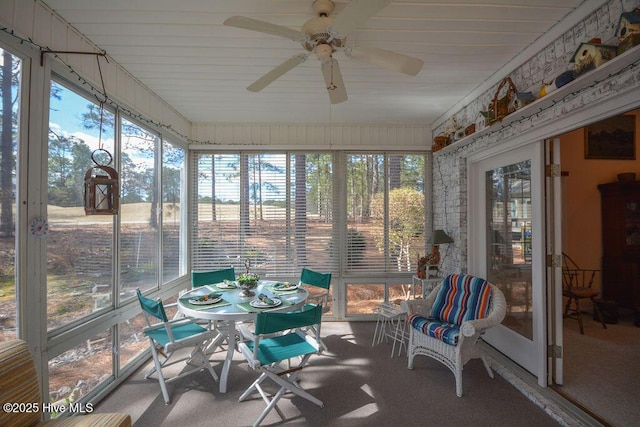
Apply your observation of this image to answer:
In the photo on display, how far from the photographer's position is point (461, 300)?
10.1 ft

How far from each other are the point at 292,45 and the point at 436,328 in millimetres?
2833

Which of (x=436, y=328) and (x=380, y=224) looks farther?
(x=380, y=224)

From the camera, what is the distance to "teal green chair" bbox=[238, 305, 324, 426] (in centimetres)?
218

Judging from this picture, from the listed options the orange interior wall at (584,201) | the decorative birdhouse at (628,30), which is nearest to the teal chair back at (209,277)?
the decorative birdhouse at (628,30)

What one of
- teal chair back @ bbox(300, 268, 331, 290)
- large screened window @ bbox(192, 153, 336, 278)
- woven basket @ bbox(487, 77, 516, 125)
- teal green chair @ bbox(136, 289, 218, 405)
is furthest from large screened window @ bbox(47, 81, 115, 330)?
woven basket @ bbox(487, 77, 516, 125)

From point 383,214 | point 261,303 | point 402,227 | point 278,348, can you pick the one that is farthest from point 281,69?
point 402,227

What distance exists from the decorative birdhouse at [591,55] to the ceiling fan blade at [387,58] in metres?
1.03

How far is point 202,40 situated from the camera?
240cm

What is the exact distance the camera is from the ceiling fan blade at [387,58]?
6.12ft

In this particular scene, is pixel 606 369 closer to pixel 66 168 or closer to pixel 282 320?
pixel 282 320

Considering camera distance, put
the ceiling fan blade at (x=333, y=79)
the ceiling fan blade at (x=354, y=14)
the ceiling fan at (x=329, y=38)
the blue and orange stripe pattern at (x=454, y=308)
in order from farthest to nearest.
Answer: the blue and orange stripe pattern at (x=454, y=308), the ceiling fan blade at (x=333, y=79), the ceiling fan at (x=329, y=38), the ceiling fan blade at (x=354, y=14)

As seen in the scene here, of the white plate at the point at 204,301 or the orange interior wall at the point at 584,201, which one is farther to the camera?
the orange interior wall at the point at 584,201

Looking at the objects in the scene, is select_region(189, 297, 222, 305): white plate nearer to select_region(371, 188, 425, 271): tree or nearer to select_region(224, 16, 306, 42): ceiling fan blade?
select_region(224, 16, 306, 42): ceiling fan blade

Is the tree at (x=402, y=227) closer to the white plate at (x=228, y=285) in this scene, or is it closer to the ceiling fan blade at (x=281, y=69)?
the white plate at (x=228, y=285)
